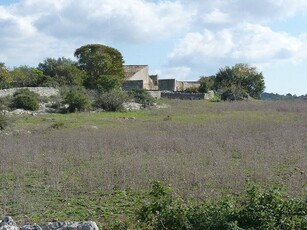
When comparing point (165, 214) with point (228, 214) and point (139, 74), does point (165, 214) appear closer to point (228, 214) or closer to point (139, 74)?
point (228, 214)

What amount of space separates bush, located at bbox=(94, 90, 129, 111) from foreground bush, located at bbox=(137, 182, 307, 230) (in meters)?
23.6

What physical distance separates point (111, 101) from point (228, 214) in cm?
2414

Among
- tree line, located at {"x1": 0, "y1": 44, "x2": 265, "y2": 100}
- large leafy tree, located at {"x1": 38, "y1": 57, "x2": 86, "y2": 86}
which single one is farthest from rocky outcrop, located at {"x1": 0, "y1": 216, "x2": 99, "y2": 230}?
large leafy tree, located at {"x1": 38, "y1": 57, "x2": 86, "y2": 86}

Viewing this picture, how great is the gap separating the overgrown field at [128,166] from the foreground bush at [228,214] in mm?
501

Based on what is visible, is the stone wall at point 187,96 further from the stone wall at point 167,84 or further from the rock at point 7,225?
the rock at point 7,225

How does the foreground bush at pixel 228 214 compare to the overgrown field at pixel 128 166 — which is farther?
the overgrown field at pixel 128 166

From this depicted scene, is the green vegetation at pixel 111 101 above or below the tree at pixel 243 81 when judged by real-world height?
below

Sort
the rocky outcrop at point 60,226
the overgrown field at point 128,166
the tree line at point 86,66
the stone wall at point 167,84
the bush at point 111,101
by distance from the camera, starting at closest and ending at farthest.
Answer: the rocky outcrop at point 60,226
the overgrown field at point 128,166
the bush at point 111,101
the tree line at point 86,66
the stone wall at point 167,84

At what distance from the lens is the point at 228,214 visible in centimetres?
626

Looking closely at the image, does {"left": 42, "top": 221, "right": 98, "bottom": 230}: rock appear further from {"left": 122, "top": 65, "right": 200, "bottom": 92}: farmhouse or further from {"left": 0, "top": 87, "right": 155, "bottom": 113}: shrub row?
{"left": 122, "top": 65, "right": 200, "bottom": 92}: farmhouse

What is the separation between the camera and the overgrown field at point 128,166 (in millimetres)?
8273

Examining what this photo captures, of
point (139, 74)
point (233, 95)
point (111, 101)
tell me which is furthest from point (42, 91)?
point (139, 74)

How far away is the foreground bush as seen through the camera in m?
5.97

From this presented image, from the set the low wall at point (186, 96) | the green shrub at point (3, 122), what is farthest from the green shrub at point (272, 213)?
the low wall at point (186, 96)
